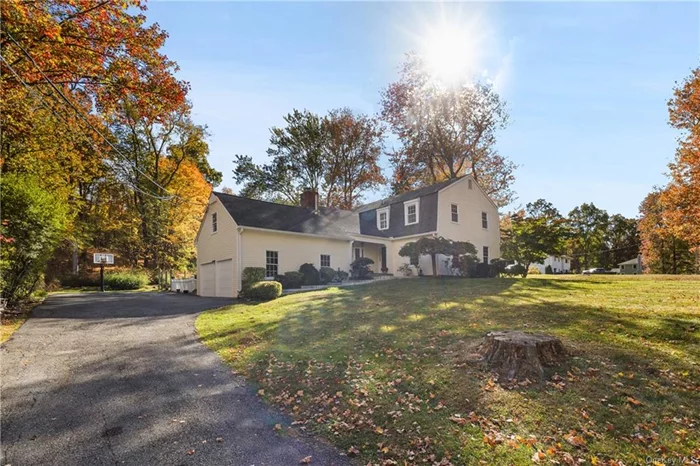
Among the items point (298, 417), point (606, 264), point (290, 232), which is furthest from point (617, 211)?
point (298, 417)

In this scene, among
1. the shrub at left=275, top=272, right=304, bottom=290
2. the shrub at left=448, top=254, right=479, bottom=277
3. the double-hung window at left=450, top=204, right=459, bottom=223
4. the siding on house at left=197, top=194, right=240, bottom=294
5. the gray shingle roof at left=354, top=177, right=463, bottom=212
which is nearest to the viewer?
the siding on house at left=197, top=194, right=240, bottom=294

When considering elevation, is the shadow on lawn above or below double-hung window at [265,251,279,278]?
below

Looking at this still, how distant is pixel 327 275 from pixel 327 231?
268 cm

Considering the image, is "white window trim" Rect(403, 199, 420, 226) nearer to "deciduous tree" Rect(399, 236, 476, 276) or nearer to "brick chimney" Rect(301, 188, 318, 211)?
"deciduous tree" Rect(399, 236, 476, 276)

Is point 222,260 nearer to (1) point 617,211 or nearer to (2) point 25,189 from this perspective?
(2) point 25,189

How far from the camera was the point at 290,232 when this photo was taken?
1902cm

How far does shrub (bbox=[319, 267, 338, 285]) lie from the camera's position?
1948 centimetres

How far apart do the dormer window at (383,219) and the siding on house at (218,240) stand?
1090 cm

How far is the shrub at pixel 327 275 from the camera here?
19484mm

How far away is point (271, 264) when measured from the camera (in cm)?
1855

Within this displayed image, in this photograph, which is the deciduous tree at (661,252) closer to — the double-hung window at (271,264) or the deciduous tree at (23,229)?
the double-hung window at (271,264)

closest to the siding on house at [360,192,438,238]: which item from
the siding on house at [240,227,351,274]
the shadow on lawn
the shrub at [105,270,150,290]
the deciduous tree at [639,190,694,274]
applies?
the siding on house at [240,227,351,274]

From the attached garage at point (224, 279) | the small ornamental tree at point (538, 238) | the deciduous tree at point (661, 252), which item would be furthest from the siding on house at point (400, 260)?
the deciduous tree at point (661, 252)

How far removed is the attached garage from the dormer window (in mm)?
11171
